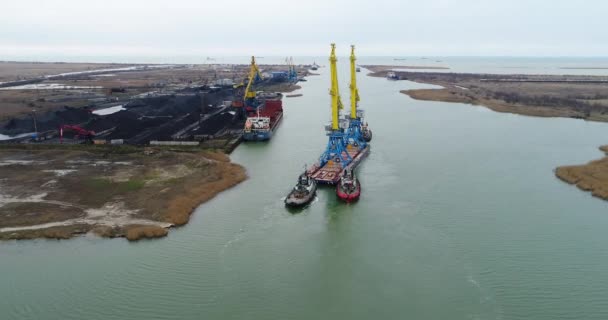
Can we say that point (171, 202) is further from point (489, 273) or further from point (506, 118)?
point (506, 118)

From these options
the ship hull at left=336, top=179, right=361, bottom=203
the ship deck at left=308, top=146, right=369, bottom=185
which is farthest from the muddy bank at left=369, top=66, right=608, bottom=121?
the ship hull at left=336, top=179, right=361, bottom=203

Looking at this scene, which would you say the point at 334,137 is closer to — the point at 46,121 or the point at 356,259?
the point at 356,259

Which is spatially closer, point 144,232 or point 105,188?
point 144,232

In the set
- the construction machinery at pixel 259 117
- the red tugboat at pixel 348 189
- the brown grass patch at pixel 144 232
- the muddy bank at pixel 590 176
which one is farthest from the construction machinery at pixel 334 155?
the muddy bank at pixel 590 176

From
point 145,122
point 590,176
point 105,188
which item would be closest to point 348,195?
point 105,188

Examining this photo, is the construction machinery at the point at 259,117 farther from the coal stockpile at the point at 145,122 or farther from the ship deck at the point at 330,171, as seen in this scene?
the ship deck at the point at 330,171

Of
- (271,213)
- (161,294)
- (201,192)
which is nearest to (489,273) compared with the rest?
(271,213)
